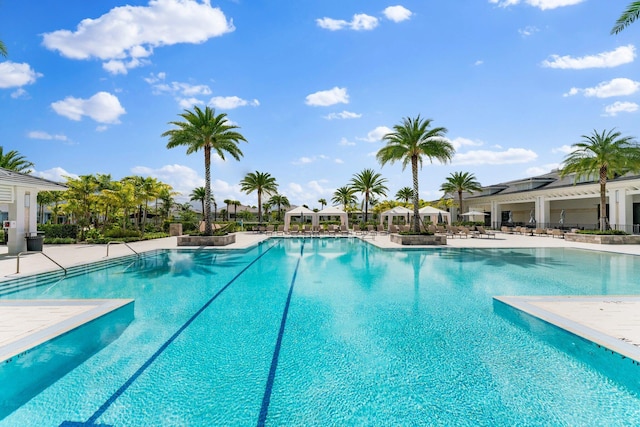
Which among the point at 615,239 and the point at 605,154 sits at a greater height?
the point at 605,154

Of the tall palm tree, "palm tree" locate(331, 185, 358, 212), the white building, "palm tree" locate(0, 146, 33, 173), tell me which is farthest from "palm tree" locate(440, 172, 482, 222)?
"palm tree" locate(0, 146, 33, 173)

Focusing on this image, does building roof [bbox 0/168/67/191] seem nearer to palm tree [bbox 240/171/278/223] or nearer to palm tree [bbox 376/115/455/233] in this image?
palm tree [bbox 376/115/455/233]

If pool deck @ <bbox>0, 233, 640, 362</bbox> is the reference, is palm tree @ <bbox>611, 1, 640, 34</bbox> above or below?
above

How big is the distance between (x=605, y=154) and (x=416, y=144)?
1149 cm

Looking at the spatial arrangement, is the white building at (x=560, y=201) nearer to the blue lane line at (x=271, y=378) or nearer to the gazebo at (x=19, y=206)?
the blue lane line at (x=271, y=378)

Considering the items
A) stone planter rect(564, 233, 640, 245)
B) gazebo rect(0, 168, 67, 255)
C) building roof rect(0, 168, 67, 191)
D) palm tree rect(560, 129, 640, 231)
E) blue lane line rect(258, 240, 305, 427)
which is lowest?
blue lane line rect(258, 240, 305, 427)

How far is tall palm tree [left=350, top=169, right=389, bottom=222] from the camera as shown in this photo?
37281 mm

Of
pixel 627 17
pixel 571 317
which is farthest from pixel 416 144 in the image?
pixel 571 317

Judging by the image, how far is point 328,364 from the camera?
161 inches

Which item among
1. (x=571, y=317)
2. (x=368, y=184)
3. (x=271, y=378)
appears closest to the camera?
(x=271, y=378)

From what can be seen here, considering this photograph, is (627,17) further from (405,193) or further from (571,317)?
(405,193)

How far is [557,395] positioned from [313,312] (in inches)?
154

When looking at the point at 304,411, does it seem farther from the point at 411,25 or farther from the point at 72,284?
the point at 411,25

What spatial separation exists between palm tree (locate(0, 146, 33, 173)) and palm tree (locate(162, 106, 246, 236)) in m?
16.0
